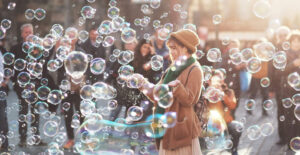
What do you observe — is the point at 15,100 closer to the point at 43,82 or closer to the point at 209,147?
the point at 43,82

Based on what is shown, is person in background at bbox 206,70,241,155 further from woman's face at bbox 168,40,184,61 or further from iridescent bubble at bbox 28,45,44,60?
iridescent bubble at bbox 28,45,44,60

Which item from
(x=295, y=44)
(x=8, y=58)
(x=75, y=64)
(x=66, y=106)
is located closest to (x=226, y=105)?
(x=295, y=44)

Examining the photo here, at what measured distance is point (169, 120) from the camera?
11.9 feet

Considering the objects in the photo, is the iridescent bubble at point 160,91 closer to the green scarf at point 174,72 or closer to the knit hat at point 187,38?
the green scarf at point 174,72

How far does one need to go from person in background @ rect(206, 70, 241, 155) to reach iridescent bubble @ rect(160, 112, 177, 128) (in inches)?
67.4

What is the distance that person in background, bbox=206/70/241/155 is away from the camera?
17.6 ft

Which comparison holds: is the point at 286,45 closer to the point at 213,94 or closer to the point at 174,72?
the point at 213,94

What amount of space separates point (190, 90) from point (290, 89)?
3.24 metres

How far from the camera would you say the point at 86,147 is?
4.94 metres

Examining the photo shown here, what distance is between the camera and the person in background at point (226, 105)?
5.37m

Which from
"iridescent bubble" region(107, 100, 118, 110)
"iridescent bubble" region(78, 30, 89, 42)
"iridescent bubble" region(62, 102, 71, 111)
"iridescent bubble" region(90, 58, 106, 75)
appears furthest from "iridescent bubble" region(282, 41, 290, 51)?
"iridescent bubble" region(62, 102, 71, 111)

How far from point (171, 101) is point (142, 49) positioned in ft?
9.80

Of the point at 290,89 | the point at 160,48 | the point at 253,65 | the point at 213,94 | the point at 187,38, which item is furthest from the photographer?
the point at 160,48

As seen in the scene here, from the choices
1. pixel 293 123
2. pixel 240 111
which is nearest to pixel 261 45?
pixel 293 123
